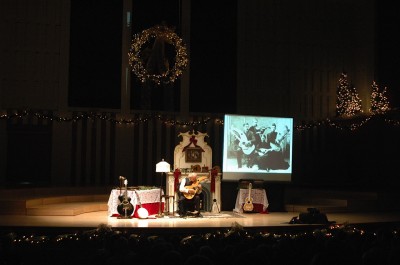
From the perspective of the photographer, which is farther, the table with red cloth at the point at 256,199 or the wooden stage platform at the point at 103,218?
the table with red cloth at the point at 256,199

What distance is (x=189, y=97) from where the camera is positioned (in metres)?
16.3

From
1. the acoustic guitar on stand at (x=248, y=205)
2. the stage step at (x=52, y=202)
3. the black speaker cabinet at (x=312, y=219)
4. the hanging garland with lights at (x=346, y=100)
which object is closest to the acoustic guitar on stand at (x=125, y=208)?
the stage step at (x=52, y=202)

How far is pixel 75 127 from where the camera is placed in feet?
50.1

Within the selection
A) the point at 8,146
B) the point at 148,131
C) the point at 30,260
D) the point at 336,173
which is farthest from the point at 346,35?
the point at 30,260

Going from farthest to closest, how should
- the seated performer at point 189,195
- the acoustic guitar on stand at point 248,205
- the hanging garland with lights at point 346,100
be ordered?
the hanging garland with lights at point 346,100 < the acoustic guitar on stand at point 248,205 < the seated performer at point 189,195

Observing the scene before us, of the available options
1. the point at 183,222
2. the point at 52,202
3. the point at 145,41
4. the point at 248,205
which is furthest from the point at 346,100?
the point at 52,202

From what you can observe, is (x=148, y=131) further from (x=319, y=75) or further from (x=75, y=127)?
(x=319, y=75)

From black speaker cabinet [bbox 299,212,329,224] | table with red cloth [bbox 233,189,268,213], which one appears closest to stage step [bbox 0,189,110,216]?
table with red cloth [bbox 233,189,268,213]

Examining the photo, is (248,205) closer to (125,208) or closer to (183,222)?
(183,222)

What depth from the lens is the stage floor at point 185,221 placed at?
8.88 m

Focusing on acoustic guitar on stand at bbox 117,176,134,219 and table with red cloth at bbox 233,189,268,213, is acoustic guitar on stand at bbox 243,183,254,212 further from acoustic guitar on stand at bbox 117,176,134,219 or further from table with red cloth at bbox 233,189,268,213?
acoustic guitar on stand at bbox 117,176,134,219

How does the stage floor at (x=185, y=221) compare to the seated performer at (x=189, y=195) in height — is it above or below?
below

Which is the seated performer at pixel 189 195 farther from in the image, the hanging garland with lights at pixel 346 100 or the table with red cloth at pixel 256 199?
the hanging garland with lights at pixel 346 100

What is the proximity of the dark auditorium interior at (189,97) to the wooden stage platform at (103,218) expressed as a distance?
46 mm
